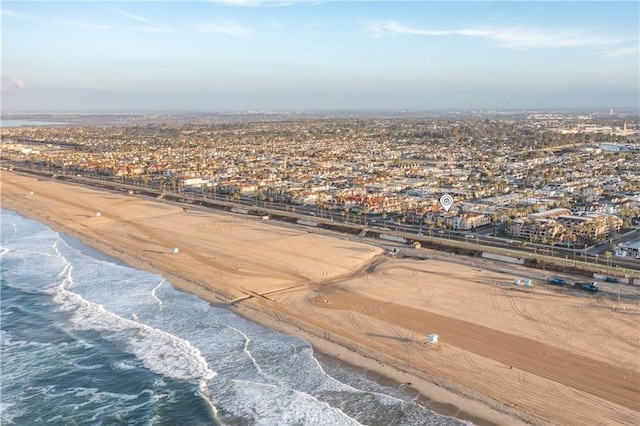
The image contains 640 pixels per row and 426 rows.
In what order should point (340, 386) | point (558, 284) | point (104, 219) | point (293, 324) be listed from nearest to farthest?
point (340, 386) → point (293, 324) → point (558, 284) → point (104, 219)

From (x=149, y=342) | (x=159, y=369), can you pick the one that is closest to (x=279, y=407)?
(x=159, y=369)

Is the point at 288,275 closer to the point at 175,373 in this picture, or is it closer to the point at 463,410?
the point at 175,373

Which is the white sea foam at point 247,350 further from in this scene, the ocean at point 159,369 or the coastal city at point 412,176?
the coastal city at point 412,176

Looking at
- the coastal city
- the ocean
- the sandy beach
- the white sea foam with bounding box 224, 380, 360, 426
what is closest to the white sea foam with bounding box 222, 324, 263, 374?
the ocean

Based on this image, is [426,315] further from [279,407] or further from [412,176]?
[412,176]

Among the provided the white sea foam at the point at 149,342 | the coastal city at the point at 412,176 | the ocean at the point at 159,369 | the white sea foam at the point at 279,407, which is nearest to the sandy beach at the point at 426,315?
the ocean at the point at 159,369

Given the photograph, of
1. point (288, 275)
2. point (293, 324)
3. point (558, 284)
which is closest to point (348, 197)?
point (288, 275)
